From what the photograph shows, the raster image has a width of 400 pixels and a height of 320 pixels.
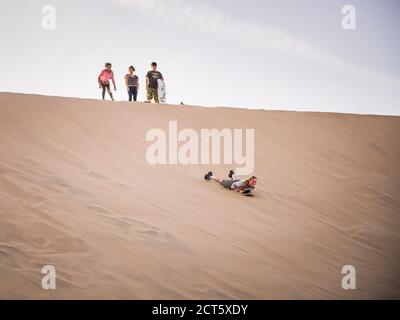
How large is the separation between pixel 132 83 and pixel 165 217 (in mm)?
5948

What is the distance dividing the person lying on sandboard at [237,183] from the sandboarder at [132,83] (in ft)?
14.1

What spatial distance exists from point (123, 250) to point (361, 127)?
35.5 feet

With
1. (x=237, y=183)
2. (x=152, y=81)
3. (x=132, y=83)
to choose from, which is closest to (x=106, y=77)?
(x=132, y=83)

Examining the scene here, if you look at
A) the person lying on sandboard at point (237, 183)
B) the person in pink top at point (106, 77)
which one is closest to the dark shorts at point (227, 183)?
the person lying on sandboard at point (237, 183)

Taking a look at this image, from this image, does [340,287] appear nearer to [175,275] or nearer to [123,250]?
[175,275]

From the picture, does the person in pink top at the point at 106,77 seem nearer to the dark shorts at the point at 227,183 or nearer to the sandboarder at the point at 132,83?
the sandboarder at the point at 132,83

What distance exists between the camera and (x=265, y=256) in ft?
12.8

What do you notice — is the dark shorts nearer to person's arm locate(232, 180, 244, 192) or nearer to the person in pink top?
person's arm locate(232, 180, 244, 192)

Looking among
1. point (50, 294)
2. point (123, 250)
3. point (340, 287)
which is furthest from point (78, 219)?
point (340, 287)

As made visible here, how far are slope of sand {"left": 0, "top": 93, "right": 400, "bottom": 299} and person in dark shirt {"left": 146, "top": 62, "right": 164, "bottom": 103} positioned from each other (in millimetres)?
427

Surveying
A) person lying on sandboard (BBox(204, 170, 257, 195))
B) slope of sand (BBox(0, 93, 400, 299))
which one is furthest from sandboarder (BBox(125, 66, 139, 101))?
person lying on sandboard (BBox(204, 170, 257, 195))

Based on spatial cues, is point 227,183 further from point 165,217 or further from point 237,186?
point 165,217

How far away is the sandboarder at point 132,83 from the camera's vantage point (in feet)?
30.0

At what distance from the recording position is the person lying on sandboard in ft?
19.7
